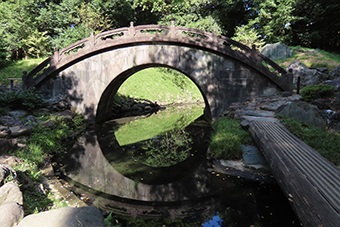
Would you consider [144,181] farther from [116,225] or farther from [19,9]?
[19,9]

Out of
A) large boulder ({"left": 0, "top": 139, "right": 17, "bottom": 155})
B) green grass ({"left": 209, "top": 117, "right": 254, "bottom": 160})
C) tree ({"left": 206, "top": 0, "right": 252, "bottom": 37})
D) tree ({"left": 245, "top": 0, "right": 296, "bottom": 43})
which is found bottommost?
green grass ({"left": 209, "top": 117, "right": 254, "bottom": 160})

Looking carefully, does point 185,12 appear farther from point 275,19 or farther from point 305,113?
point 305,113

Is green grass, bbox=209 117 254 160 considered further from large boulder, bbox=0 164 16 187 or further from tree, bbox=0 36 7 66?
tree, bbox=0 36 7 66

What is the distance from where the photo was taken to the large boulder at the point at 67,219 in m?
2.40

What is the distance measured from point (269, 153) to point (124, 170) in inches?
146

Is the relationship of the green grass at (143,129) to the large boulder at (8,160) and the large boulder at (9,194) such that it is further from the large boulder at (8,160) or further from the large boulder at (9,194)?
the large boulder at (9,194)

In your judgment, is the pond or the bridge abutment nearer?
the pond

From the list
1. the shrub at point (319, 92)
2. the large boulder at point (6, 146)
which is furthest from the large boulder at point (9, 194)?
the shrub at point (319, 92)

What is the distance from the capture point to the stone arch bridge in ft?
32.3

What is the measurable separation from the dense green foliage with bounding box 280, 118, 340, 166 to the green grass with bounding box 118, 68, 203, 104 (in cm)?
1359

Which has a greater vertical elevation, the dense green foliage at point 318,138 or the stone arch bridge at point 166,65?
the stone arch bridge at point 166,65

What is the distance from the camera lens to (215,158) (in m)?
6.53

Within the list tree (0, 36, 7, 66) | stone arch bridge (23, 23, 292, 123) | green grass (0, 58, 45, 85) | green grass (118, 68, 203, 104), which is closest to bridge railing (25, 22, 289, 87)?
stone arch bridge (23, 23, 292, 123)

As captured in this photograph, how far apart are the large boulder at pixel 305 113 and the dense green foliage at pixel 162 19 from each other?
15.6 meters
